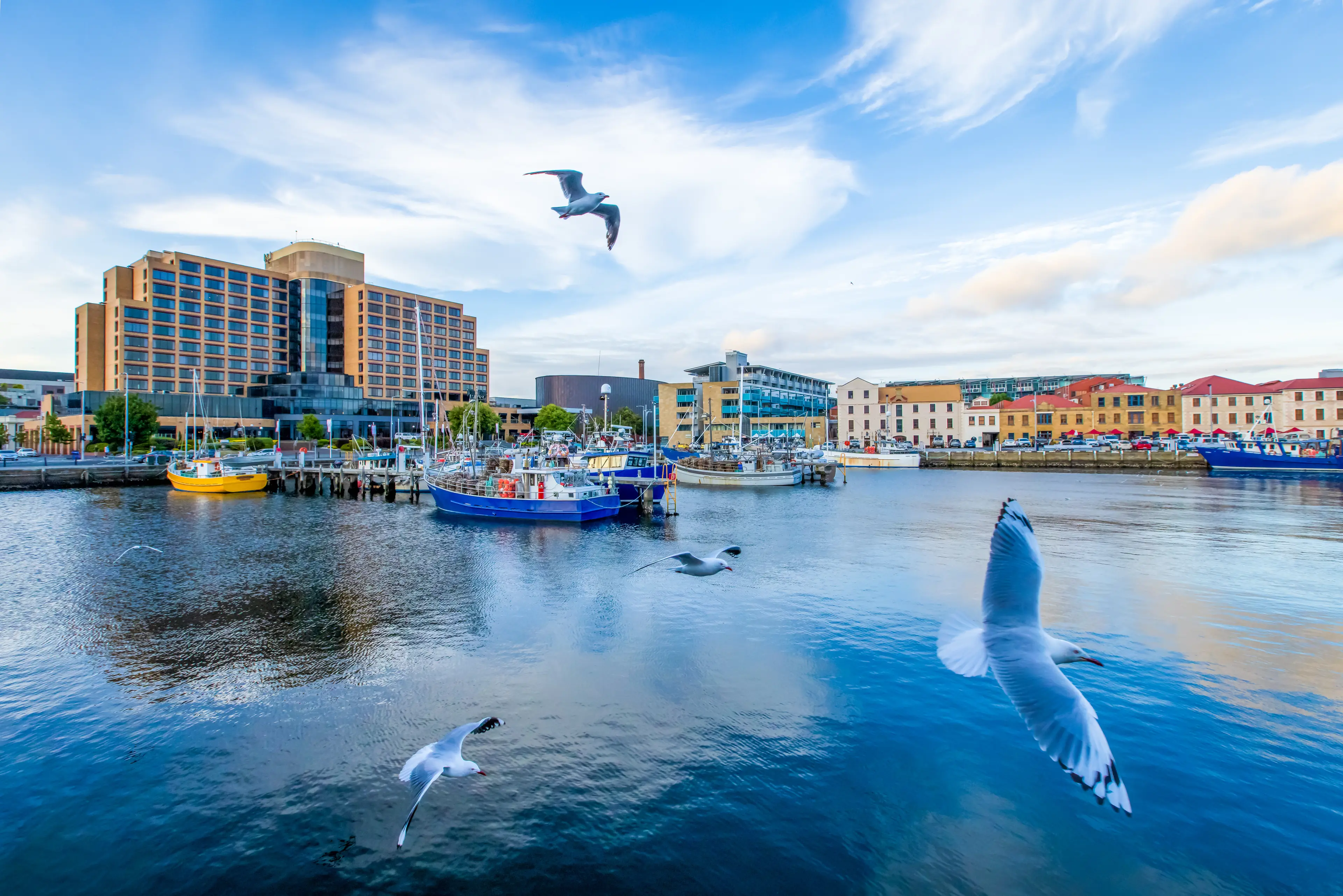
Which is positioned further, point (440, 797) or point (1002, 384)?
point (1002, 384)

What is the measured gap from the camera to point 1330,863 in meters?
8.19

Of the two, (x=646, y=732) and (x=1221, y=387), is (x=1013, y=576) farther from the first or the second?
(x=1221, y=387)

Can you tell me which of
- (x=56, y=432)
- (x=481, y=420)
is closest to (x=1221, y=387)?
(x=481, y=420)

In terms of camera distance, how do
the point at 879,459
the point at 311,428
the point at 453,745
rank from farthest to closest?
the point at 311,428 < the point at 879,459 < the point at 453,745

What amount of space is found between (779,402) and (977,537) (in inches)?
3911

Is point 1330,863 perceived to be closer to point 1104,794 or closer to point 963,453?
point 1104,794

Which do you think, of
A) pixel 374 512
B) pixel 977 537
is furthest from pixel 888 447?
pixel 374 512

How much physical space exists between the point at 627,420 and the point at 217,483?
83089mm

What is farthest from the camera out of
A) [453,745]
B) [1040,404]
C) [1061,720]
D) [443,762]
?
[1040,404]

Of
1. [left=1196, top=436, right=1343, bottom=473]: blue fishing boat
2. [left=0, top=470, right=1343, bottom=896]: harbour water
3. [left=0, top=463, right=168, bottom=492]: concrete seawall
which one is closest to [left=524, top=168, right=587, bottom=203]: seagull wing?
[left=0, top=470, right=1343, bottom=896]: harbour water

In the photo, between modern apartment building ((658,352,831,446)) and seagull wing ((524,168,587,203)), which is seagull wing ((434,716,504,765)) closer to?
seagull wing ((524,168,587,203))

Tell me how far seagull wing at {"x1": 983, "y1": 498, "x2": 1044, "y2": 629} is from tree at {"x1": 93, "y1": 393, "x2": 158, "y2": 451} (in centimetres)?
9588

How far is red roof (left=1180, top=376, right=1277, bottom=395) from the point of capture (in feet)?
294

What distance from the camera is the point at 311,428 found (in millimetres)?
98188
